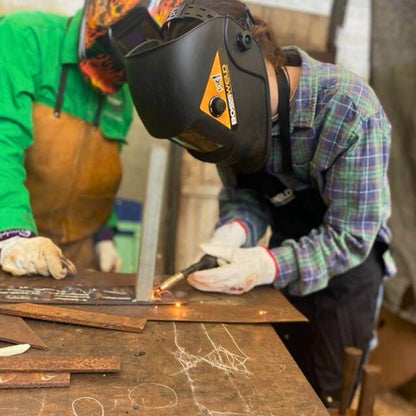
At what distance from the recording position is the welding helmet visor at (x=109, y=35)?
1414 millimetres

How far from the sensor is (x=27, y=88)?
62.7 inches

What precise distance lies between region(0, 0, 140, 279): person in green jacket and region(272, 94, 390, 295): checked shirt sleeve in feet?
2.16

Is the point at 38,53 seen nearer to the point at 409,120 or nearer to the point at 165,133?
the point at 165,133

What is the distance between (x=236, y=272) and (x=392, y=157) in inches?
58.2

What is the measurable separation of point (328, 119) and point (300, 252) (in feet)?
1.23

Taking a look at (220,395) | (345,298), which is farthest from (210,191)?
(220,395)

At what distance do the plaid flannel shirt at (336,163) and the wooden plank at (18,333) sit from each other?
0.69 m

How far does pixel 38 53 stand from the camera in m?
1.65

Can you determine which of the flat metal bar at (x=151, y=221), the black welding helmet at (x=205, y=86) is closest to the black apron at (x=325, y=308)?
the black welding helmet at (x=205, y=86)

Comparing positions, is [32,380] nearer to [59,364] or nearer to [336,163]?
[59,364]

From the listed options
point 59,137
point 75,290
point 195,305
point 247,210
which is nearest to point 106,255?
point 59,137

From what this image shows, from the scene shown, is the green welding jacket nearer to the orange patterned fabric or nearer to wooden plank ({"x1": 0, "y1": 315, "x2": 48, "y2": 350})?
the orange patterned fabric

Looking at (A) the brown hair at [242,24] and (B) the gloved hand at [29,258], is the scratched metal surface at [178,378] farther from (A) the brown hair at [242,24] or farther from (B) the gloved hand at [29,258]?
(A) the brown hair at [242,24]

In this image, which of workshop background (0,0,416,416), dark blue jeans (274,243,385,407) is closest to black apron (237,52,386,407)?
dark blue jeans (274,243,385,407)
